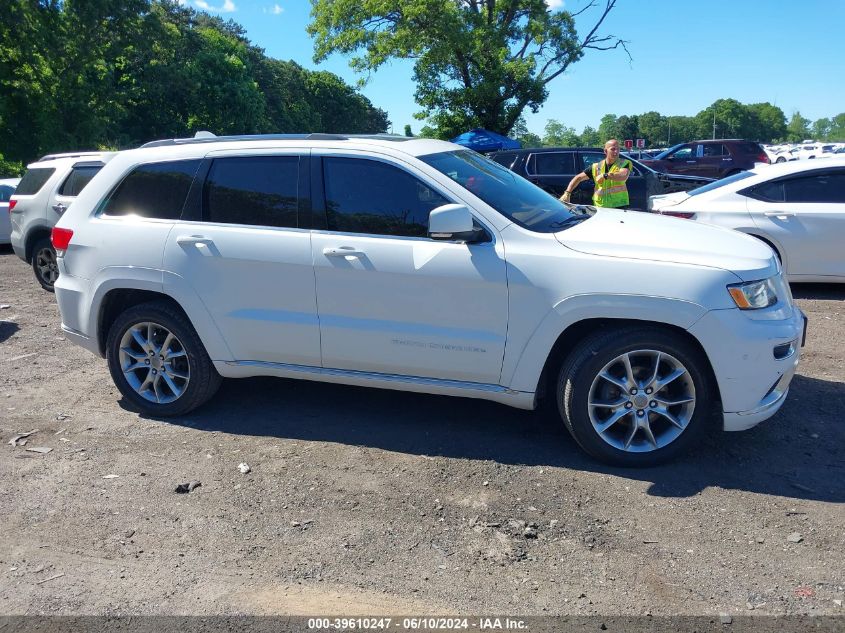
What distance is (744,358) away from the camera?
3.99 meters

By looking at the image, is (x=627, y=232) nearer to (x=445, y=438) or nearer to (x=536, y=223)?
(x=536, y=223)

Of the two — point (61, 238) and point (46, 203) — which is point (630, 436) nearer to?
point (61, 238)

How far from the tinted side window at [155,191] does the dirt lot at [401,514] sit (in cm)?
145

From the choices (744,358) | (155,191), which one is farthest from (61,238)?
(744,358)

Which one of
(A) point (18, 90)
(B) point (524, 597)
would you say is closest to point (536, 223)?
(B) point (524, 597)

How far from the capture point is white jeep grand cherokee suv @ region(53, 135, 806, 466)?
410 cm

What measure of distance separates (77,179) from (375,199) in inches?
293

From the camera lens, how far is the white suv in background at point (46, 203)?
10305 mm

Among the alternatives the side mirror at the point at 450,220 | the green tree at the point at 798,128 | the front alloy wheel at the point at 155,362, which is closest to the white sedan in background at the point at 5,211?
the front alloy wheel at the point at 155,362

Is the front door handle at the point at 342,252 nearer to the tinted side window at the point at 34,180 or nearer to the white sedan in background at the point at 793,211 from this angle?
the white sedan in background at the point at 793,211

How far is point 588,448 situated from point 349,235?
193 cm

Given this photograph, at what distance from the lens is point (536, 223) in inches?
179

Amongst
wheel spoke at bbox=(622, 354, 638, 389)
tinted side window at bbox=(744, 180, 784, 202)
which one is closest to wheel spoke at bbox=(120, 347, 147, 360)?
wheel spoke at bbox=(622, 354, 638, 389)

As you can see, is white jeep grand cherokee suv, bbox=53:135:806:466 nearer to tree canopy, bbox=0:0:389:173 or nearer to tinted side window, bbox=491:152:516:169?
tinted side window, bbox=491:152:516:169
